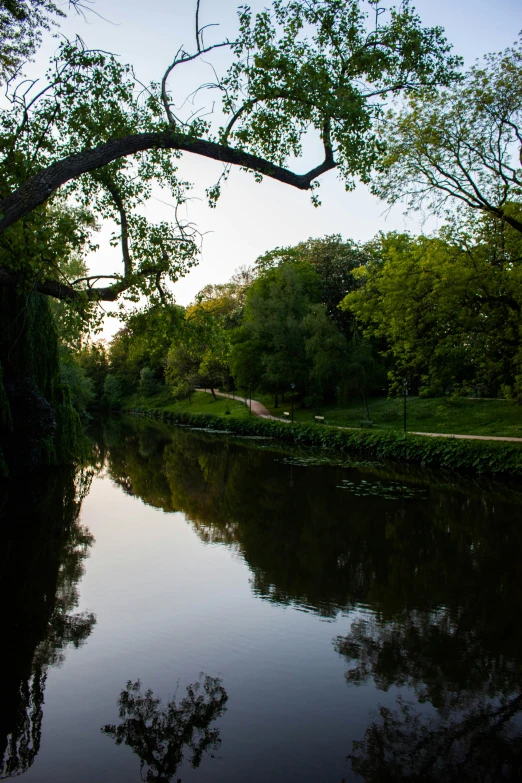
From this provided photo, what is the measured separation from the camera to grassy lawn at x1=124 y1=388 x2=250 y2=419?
149 ft

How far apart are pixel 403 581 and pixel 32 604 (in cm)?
528

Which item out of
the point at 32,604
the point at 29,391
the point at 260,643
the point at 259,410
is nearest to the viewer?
the point at 260,643

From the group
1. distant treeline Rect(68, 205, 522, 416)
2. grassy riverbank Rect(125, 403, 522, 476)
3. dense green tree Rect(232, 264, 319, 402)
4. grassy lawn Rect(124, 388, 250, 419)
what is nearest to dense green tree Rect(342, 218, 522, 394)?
distant treeline Rect(68, 205, 522, 416)

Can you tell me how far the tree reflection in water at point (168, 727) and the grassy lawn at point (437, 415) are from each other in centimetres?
1968

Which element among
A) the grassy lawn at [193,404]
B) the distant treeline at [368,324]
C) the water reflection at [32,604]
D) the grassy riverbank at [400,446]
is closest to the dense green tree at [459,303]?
the distant treeline at [368,324]

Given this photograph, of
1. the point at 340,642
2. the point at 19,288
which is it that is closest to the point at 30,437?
the point at 19,288

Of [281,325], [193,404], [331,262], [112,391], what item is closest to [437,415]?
[281,325]

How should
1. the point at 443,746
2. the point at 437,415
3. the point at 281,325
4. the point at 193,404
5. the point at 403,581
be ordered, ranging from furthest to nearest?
the point at 193,404, the point at 281,325, the point at 437,415, the point at 403,581, the point at 443,746

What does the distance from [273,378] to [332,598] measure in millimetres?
29662

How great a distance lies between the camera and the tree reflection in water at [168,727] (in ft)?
14.1

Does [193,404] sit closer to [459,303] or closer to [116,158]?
[459,303]

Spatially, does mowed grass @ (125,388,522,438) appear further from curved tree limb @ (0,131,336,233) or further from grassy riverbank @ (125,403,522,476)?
curved tree limb @ (0,131,336,233)

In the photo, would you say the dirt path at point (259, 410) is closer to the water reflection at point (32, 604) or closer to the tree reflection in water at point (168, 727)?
the water reflection at point (32, 604)

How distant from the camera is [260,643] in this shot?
6.47 meters
